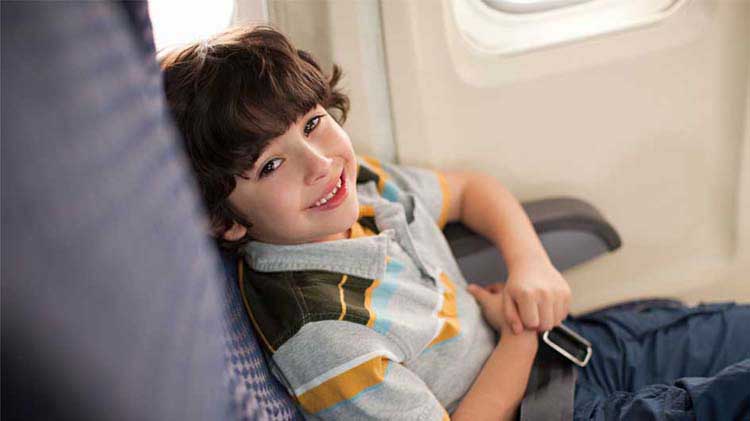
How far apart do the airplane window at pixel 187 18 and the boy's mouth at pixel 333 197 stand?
1.32ft

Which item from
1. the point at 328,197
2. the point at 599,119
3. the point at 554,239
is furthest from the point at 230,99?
Answer: the point at 599,119

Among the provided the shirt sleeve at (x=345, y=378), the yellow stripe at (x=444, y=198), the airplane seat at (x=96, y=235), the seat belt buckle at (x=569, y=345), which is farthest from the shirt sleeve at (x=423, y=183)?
the airplane seat at (x=96, y=235)

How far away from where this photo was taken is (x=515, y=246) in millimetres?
1385

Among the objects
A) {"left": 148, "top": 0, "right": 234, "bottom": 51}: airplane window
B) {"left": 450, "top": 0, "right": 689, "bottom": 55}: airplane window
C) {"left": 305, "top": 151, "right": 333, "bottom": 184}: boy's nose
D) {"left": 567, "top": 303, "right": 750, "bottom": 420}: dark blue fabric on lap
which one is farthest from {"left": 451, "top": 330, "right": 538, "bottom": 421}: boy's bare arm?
{"left": 148, "top": 0, "right": 234, "bottom": 51}: airplane window

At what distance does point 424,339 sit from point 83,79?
80 cm

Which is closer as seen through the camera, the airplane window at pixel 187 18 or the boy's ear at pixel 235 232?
the boy's ear at pixel 235 232

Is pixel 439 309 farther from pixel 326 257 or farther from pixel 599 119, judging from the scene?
pixel 599 119

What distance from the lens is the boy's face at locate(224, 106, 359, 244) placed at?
3.42 ft

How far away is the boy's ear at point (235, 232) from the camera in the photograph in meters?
1.09

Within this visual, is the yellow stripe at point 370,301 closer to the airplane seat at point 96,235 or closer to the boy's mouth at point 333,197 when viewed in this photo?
the boy's mouth at point 333,197

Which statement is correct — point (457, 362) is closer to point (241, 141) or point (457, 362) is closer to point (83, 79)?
point (241, 141)

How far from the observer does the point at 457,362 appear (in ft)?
3.99

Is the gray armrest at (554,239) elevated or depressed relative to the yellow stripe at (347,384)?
depressed

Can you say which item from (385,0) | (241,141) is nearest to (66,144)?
(241,141)
